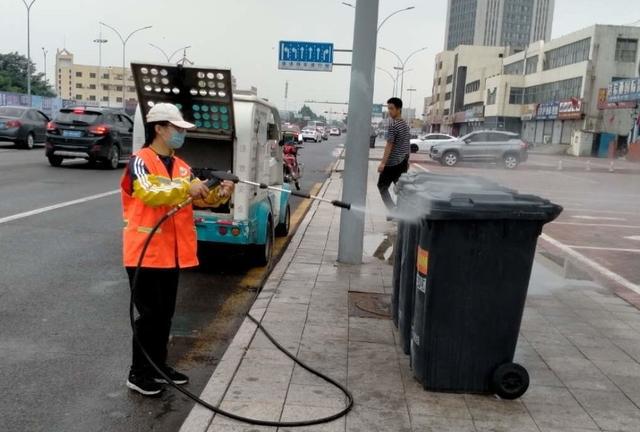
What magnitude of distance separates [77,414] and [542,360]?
328cm

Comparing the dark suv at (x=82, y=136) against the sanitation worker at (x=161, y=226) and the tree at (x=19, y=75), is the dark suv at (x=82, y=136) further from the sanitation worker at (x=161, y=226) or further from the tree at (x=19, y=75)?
the tree at (x=19, y=75)

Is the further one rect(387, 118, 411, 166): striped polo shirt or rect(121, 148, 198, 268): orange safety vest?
rect(387, 118, 411, 166): striped polo shirt

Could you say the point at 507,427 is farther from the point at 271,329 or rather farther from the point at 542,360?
the point at 271,329

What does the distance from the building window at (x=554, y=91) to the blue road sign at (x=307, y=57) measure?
5221cm

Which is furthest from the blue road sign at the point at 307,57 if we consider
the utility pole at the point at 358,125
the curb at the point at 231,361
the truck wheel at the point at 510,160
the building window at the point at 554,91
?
the building window at the point at 554,91

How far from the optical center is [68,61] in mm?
150750

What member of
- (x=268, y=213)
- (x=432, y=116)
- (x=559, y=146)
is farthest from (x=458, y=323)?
(x=432, y=116)

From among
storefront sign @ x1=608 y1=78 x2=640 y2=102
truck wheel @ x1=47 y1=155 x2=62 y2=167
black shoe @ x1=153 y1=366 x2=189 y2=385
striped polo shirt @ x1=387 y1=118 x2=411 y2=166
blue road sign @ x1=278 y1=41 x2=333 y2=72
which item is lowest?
black shoe @ x1=153 y1=366 x2=189 y2=385

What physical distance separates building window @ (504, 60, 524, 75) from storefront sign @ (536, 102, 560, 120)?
14766 mm

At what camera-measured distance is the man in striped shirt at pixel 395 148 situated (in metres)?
9.14

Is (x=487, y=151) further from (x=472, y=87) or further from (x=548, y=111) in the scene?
(x=472, y=87)

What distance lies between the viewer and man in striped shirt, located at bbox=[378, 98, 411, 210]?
9143mm

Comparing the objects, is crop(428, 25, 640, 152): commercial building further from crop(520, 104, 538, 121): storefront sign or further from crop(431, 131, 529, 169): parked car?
crop(431, 131, 529, 169): parked car

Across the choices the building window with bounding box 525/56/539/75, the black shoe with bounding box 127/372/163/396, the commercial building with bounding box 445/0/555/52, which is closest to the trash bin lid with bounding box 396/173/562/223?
the black shoe with bounding box 127/372/163/396
